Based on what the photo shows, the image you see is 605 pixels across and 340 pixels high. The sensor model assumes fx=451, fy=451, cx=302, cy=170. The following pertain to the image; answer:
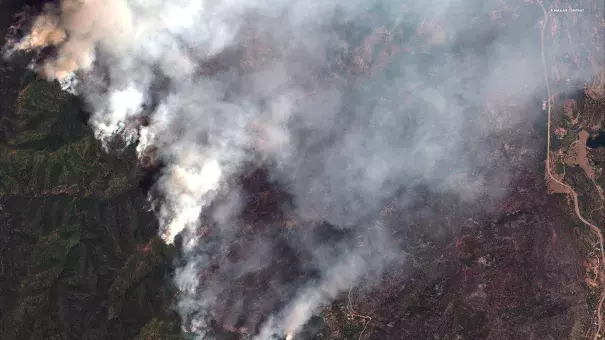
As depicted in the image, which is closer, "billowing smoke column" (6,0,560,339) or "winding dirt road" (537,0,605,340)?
"billowing smoke column" (6,0,560,339)

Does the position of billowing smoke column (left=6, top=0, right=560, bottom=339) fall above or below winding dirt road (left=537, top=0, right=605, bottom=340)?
above

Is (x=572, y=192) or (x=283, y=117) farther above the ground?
(x=283, y=117)

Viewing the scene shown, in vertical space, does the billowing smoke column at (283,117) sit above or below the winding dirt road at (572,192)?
above

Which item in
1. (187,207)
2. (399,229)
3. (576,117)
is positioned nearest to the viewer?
(187,207)

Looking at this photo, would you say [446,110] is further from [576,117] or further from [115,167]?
[115,167]

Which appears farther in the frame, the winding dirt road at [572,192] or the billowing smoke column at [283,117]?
the winding dirt road at [572,192]

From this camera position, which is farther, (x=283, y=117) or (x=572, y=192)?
(x=572, y=192)

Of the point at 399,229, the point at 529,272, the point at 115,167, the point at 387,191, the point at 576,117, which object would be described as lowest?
the point at 529,272

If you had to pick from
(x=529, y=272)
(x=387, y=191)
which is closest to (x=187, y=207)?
(x=387, y=191)
